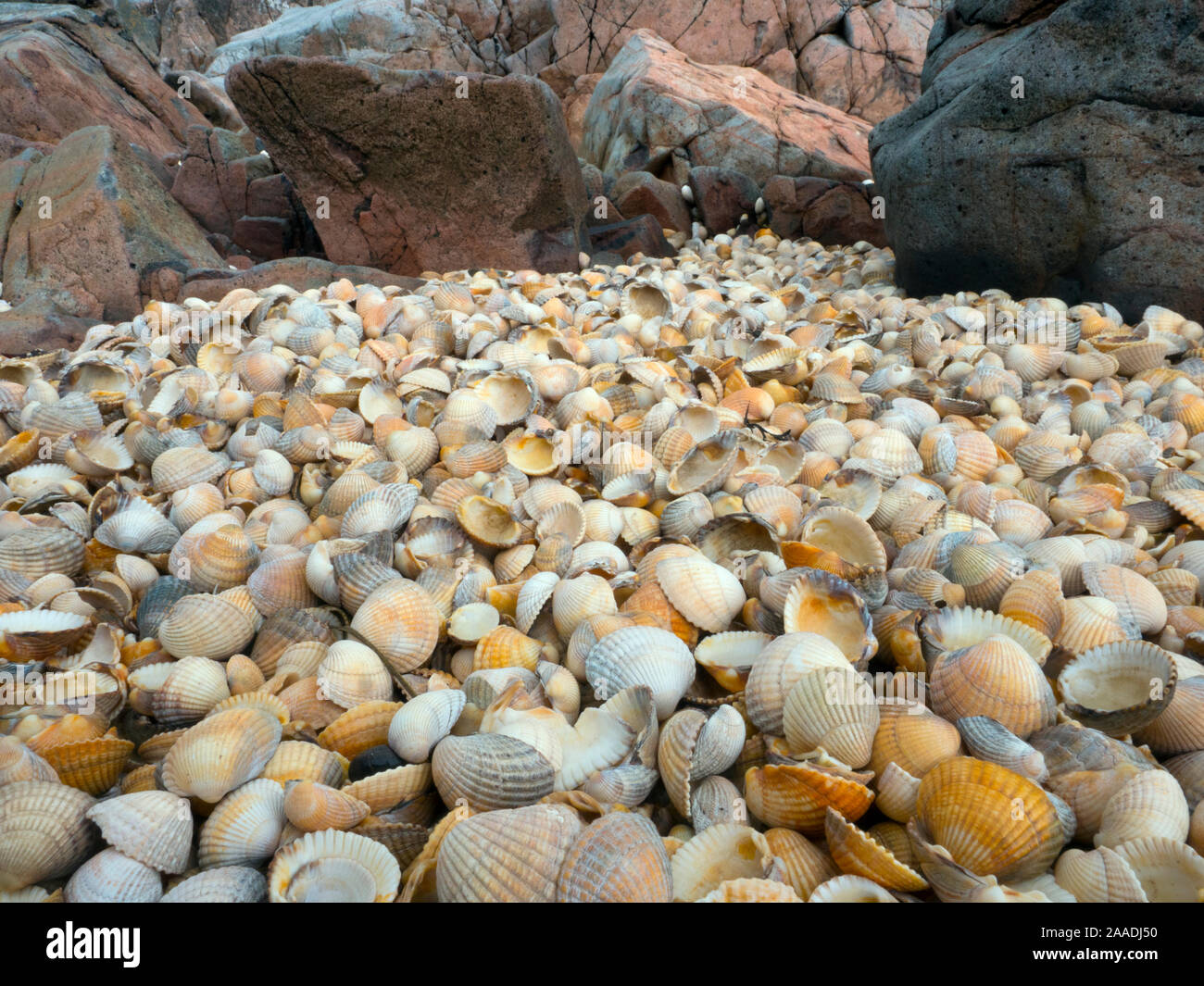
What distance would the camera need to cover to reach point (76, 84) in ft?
28.6

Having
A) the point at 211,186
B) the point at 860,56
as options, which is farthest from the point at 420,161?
the point at 860,56

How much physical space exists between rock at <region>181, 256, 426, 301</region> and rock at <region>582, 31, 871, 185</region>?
4.46 m

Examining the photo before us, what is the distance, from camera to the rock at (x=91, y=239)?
16.8 ft

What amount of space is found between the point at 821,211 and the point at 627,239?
7.11ft

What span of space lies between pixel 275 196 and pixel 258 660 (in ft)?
22.0

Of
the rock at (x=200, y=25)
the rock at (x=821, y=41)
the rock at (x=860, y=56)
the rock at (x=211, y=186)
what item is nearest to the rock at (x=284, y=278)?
the rock at (x=211, y=186)

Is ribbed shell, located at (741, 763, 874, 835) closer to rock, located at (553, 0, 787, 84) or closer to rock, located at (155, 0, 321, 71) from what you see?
rock, located at (553, 0, 787, 84)

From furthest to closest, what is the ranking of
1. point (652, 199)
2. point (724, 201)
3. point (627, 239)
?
point (724, 201) < point (652, 199) < point (627, 239)

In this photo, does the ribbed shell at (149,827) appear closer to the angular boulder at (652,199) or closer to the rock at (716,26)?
the angular boulder at (652,199)

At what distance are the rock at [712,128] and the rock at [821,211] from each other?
524mm

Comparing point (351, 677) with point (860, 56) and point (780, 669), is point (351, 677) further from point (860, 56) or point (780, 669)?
point (860, 56)

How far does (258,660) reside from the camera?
204 cm
